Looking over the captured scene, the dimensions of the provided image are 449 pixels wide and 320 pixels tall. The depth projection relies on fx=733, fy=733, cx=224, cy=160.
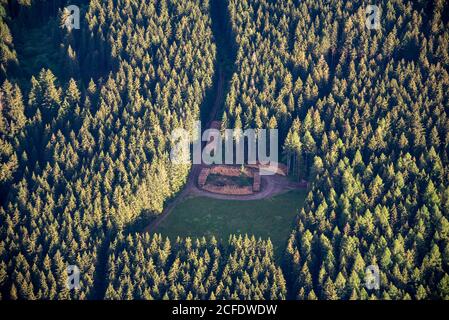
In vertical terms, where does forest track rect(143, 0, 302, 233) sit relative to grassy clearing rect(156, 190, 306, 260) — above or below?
above

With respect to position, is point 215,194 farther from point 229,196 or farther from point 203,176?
point 203,176

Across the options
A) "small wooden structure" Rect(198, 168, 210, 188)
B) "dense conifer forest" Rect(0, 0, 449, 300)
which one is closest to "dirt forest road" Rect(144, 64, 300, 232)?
"small wooden structure" Rect(198, 168, 210, 188)

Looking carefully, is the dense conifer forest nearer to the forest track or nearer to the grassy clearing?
the forest track

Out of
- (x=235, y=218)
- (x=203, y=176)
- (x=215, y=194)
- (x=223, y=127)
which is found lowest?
→ (x=235, y=218)

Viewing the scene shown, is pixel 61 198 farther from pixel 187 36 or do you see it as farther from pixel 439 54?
pixel 439 54

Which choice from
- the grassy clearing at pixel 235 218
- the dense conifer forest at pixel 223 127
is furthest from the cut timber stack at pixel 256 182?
the dense conifer forest at pixel 223 127

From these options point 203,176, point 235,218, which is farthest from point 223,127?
point 235,218

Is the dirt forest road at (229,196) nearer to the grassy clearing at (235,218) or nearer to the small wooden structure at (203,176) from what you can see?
the small wooden structure at (203,176)
